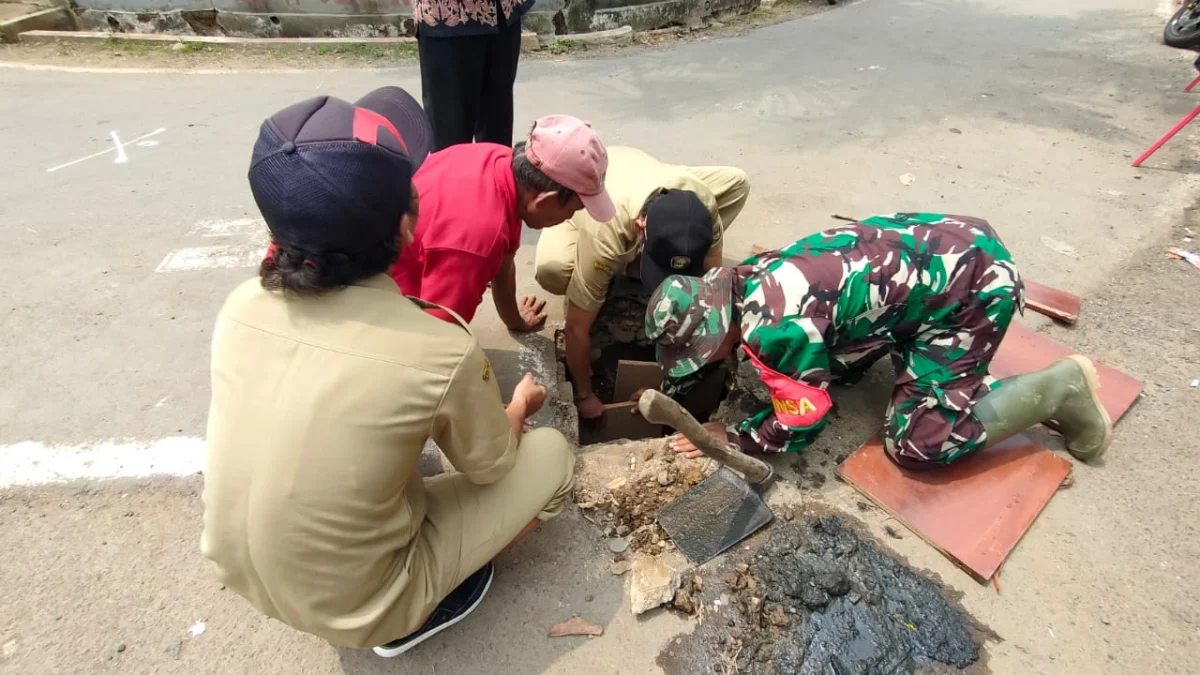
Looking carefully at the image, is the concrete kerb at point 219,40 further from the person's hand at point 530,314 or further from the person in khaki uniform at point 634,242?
the person in khaki uniform at point 634,242

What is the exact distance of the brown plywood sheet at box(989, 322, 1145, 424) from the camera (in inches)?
98.7

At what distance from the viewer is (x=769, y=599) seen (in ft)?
6.10

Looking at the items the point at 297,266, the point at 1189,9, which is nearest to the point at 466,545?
the point at 297,266

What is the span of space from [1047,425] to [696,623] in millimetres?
1606

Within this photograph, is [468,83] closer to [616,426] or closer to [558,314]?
[558,314]

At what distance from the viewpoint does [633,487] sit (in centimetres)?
217

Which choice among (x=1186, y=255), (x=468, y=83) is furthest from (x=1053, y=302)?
(x=468, y=83)

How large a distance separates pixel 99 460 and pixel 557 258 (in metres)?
1.89

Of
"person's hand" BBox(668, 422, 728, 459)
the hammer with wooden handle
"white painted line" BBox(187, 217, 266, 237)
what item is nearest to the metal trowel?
the hammer with wooden handle

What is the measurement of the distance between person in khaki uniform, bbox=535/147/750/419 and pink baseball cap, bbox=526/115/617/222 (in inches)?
16.6

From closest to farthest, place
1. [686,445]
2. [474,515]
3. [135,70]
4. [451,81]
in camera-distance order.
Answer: [474,515], [686,445], [451,81], [135,70]

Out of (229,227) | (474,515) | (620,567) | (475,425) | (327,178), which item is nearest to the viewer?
(327,178)

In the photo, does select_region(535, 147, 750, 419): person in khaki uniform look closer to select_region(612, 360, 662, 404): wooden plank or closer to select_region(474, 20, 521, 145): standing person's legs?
select_region(612, 360, 662, 404): wooden plank

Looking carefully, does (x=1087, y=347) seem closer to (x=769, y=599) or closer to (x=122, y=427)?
(x=769, y=599)
